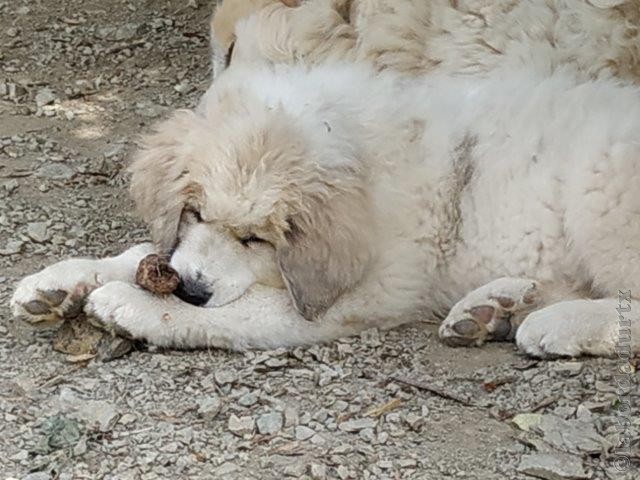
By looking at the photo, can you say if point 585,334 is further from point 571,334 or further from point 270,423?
point 270,423

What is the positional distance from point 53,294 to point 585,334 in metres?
1.85

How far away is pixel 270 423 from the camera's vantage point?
3.96 meters

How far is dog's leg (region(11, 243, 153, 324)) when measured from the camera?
4.42 meters

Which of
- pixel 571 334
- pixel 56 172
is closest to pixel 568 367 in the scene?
pixel 571 334

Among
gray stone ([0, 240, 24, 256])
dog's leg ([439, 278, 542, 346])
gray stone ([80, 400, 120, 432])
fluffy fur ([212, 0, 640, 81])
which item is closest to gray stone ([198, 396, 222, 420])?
gray stone ([80, 400, 120, 432])

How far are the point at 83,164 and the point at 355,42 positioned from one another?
1430 mm

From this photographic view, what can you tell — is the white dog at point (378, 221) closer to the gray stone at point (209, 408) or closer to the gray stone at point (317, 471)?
the gray stone at point (209, 408)

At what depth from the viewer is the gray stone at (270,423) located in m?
3.92

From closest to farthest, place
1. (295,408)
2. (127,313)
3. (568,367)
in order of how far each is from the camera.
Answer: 1. (295,408)
2. (568,367)
3. (127,313)

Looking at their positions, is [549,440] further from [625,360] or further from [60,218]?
[60,218]

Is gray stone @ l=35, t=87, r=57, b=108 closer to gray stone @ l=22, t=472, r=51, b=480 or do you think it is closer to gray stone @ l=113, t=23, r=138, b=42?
gray stone @ l=113, t=23, r=138, b=42

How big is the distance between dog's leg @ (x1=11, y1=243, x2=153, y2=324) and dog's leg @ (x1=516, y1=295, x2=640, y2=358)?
5.06ft

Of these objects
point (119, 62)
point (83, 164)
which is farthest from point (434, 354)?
point (119, 62)

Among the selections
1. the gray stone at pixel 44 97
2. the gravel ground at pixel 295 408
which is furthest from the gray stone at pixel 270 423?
the gray stone at pixel 44 97
